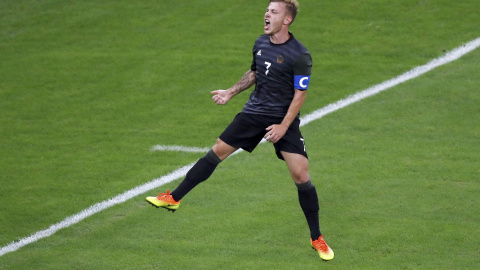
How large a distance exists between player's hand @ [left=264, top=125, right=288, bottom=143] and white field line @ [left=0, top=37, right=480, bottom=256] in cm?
285

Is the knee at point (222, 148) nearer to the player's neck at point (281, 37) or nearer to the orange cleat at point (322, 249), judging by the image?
the player's neck at point (281, 37)

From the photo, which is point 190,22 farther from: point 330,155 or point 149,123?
point 330,155

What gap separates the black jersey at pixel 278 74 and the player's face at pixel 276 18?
17 centimetres

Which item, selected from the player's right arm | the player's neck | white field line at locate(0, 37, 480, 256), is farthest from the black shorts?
white field line at locate(0, 37, 480, 256)

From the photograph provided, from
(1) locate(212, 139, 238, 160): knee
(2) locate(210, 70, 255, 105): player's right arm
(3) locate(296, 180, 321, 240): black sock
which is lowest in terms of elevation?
(3) locate(296, 180, 321, 240): black sock

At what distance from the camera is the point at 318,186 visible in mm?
10125

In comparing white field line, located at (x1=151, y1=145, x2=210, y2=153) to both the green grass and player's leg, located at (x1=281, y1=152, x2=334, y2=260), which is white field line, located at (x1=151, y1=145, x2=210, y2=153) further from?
player's leg, located at (x1=281, y1=152, x2=334, y2=260)

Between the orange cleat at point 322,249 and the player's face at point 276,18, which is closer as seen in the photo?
the player's face at point 276,18

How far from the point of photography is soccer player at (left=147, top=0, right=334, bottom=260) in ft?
25.3

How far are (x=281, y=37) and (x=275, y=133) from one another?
0.89 m

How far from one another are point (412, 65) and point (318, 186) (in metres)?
4.62

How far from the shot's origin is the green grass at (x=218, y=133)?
8.66 m

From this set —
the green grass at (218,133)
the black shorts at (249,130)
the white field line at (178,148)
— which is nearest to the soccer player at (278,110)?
the black shorts at (249,130)

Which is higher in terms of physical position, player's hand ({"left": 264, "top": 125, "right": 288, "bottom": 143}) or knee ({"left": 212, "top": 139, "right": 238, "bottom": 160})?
player's hand ({"left": 264, "top": 125, "right": 288, "bottom": 143})
